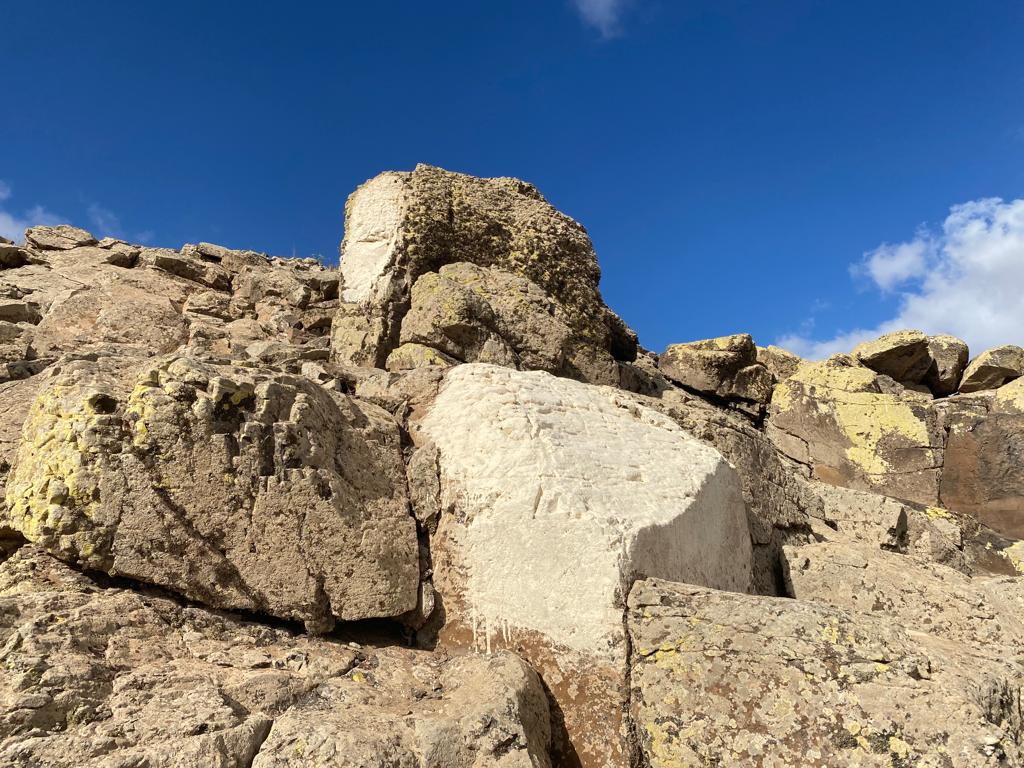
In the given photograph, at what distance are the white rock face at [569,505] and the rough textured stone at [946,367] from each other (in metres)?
11.8

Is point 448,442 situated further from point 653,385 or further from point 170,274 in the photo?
point 170,274

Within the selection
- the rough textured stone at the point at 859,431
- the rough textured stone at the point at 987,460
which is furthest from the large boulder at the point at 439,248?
the rough textured stone at the point at 987,460

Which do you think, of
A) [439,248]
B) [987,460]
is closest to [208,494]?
[439,248]

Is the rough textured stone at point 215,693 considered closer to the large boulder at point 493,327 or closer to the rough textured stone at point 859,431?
the large boulder at point 493,327

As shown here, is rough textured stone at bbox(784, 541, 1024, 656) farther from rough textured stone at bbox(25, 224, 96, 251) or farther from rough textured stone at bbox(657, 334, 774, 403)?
rough textured stone at bbox(25, 224, 96, 251)

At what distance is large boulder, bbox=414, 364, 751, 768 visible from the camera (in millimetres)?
4355

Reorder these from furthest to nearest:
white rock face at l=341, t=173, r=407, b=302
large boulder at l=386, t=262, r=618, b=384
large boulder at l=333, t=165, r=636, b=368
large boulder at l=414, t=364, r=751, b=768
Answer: white rock face at l=341, t=173, r=407, b=302
large boulder at l=333, t=165, r=636, b=368
large boulder at l=386, t=262, r=618, b=384
large boulder at l=414, t=364, r=751, b=768

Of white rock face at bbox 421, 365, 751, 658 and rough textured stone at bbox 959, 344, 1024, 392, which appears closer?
white rock face at bbox 421, 365, 751, 658

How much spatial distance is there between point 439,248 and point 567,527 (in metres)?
4.87

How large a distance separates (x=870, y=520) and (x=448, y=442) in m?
4.86

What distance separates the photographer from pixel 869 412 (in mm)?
13953

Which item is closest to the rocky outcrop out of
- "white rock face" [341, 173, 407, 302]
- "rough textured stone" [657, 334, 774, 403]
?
"white rock face" [341, 173, 407, 302]

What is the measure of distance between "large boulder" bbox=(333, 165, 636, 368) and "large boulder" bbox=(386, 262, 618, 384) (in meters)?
0.25

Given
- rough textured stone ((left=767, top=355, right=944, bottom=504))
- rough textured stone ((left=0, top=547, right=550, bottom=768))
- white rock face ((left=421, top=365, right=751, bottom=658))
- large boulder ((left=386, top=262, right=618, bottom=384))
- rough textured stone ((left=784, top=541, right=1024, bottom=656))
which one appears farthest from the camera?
rough textured stone ((left=767, top=355, right=944, bottom=504))
